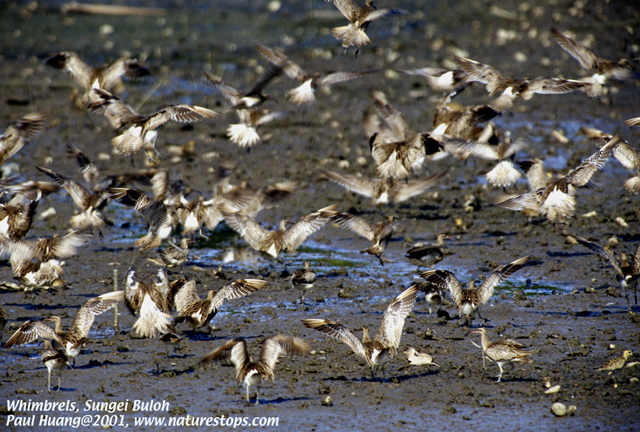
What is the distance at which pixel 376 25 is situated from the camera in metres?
26.6

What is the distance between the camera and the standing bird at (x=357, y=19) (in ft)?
33.5

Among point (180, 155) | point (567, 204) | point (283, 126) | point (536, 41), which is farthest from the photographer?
point (536, 41)

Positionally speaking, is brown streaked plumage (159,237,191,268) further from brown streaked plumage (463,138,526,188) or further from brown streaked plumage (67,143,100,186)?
brown streaked plumage (463,138,526,188)

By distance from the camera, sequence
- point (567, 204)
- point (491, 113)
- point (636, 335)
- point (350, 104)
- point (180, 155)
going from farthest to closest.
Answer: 1. point (350, 104)
2. point (180, 155)
3. point (491, 113)
4. point (567, 204)
5. point (636, 335)

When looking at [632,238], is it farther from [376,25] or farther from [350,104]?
[376,25]

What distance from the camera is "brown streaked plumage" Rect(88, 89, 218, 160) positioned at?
1042cm

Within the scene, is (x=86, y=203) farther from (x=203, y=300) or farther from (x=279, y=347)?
(x=279, y=347)

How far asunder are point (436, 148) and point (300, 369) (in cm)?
427

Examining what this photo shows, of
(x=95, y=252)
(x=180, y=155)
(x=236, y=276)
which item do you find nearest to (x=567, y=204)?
(x=236, y=276)

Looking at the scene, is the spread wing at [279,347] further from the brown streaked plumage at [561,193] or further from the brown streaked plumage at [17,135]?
the brown streaked plumage at [17,135]

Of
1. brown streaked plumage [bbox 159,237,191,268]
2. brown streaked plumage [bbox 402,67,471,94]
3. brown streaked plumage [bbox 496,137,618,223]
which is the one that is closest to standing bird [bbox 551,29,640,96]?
brown streaked plumage [bbox 402,67,471,94]

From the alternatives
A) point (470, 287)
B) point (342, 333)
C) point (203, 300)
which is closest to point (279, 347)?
point (342, 333)

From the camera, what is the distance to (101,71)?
40.1 feet

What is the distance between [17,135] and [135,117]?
6.80 feet
